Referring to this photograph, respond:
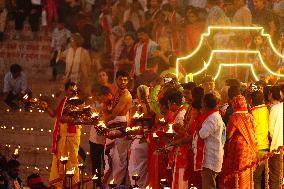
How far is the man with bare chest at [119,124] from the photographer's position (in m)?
15.6

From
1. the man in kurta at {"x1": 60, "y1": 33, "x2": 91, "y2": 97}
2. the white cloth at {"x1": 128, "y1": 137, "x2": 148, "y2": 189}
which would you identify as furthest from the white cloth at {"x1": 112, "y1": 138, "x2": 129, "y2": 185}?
the man in kurta at {"x1": 60, "y1": 33, "x2": 91, "y2": 97}

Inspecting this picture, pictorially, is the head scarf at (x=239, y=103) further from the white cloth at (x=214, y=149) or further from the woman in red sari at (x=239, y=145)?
the white cloth at (x=214, y=149)

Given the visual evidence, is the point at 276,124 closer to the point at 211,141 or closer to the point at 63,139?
the point at 211,141

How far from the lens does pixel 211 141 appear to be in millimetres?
13508

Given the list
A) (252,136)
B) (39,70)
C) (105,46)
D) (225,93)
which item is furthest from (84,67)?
(252,136)

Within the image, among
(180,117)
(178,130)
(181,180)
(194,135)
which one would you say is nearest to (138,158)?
(180,117)

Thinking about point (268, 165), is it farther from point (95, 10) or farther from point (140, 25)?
point (95, 10)

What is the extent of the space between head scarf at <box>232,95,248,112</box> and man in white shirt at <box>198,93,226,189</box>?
2.08ft

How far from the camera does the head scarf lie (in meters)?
14.1

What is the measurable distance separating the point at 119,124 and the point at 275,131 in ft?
8.71

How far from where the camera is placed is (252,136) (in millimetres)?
14227

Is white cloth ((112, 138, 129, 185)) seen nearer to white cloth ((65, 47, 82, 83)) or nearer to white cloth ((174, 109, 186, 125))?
white cloth ((174, 109, 186, 125))

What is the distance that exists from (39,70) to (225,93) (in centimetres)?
1044

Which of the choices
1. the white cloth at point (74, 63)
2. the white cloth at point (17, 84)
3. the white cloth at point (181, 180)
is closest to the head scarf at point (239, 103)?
the white cloth at point (181, 180)
